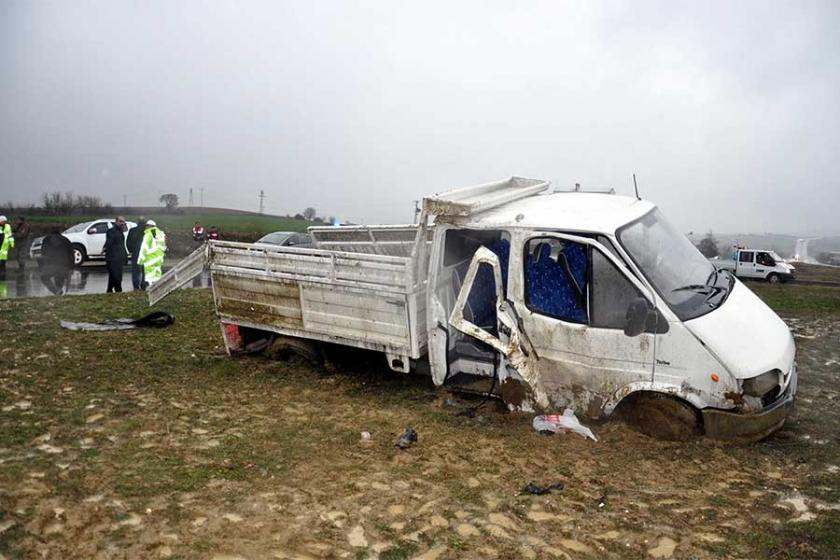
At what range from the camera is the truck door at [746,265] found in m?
26.0

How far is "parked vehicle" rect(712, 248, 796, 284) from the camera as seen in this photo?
25.4m

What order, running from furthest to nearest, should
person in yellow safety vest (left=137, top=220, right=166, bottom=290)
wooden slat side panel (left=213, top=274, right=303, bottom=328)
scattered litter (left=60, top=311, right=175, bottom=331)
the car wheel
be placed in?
the car wheel, person in yellow safety vest (left=137, top=220, right=166, bottom=290), scattered litter (left=60, top=311, right=175, bottom=331), wooden slat side panel (left=213, top=274, right=303, bottom=328)

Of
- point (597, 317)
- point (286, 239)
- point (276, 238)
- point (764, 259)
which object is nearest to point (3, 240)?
point (276, 238)

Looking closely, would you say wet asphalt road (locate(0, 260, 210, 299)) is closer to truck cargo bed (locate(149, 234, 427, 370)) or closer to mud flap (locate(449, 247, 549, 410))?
truck cargo bed (locate(149, 234, 427, 370))

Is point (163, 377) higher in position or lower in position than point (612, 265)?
lower

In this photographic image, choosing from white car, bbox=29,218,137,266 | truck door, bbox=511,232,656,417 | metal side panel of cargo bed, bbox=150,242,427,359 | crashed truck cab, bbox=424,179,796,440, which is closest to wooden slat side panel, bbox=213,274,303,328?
metal side panel of cargo bed, bbox=150,242,427,359

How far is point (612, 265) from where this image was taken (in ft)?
15.5

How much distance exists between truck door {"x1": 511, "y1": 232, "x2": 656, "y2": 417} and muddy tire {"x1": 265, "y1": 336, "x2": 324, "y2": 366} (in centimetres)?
240

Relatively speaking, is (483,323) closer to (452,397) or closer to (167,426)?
(452,397)

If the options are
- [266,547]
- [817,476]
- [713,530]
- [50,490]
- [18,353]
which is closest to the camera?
[266,547]

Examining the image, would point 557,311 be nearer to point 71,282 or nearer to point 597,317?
point 597,317

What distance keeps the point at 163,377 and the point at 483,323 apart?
329 cm

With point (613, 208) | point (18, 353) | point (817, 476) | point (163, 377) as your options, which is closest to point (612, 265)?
point (613, 208)

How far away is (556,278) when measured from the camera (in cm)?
500
